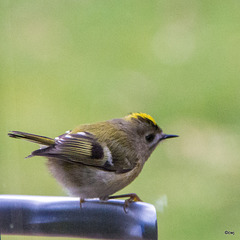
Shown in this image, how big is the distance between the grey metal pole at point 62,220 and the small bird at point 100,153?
102 millimetres

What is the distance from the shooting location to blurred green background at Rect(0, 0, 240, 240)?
62.9 inches

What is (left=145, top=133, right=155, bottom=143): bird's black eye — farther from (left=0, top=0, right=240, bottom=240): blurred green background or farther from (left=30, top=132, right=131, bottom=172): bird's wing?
(left=0, top=0, right=240, bottom=240): blurred green background

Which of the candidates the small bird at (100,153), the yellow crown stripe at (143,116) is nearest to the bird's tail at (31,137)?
the small bird at (100,153)

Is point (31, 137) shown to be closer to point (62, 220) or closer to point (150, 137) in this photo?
point (62, 220)

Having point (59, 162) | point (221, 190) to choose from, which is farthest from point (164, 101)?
point (59, 162)

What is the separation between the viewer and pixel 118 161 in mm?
1232

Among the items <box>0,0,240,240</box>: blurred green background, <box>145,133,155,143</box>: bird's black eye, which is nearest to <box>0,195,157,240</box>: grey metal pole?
<box>145,133,155,143</box>: bird's black eye

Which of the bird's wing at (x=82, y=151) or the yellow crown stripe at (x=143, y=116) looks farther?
the yellow crown stripe at (x=143, y=116)

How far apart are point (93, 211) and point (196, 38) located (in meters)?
1.15

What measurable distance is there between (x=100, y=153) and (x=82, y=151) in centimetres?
5

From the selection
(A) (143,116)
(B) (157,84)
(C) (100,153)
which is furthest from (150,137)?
(B) (157,84)

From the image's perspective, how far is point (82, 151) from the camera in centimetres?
115

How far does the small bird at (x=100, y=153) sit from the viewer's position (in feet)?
3.69

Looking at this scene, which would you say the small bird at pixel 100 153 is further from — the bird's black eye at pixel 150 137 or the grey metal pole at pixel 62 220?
the grey metal pole at pixel 62 220
